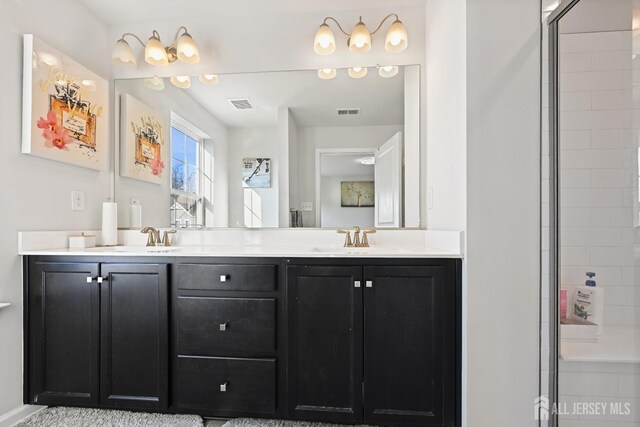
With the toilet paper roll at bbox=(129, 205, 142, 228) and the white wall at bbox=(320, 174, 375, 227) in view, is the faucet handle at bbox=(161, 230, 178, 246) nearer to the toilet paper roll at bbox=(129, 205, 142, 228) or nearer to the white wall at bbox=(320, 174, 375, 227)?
the toilet paper roll at bbox=(129, 205, 142, 228)

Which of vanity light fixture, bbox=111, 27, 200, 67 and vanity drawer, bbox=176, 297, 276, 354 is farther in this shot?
vanity light fixture, bbox=111, 27, 200, 67

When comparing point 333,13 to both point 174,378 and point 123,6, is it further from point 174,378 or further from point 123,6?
point 174,378

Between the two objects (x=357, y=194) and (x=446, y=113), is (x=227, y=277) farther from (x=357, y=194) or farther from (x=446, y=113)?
(x=446, y=113)

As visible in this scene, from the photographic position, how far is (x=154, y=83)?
2342 millimetres

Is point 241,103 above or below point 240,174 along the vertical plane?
above

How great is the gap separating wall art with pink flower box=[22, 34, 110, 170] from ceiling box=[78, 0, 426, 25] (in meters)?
0.44

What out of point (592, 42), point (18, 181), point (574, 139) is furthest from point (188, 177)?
point (592, 42)

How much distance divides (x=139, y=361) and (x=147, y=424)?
308mm

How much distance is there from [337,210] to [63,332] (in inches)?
63.8

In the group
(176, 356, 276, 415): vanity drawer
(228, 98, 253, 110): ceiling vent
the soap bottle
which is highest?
(228, 98, 253, 110): ceiling vent

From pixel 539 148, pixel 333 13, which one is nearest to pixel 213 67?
pixel 333 13

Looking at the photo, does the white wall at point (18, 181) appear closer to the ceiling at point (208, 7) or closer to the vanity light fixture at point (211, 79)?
the ceiling at point (208, 7)

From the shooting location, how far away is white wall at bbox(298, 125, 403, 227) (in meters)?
2.18

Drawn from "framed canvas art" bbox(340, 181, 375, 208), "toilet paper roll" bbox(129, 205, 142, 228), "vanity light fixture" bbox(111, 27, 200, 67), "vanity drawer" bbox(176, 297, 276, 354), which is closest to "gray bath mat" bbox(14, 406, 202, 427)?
"vanity drawer" bbox(176, 297, 276, 354)
